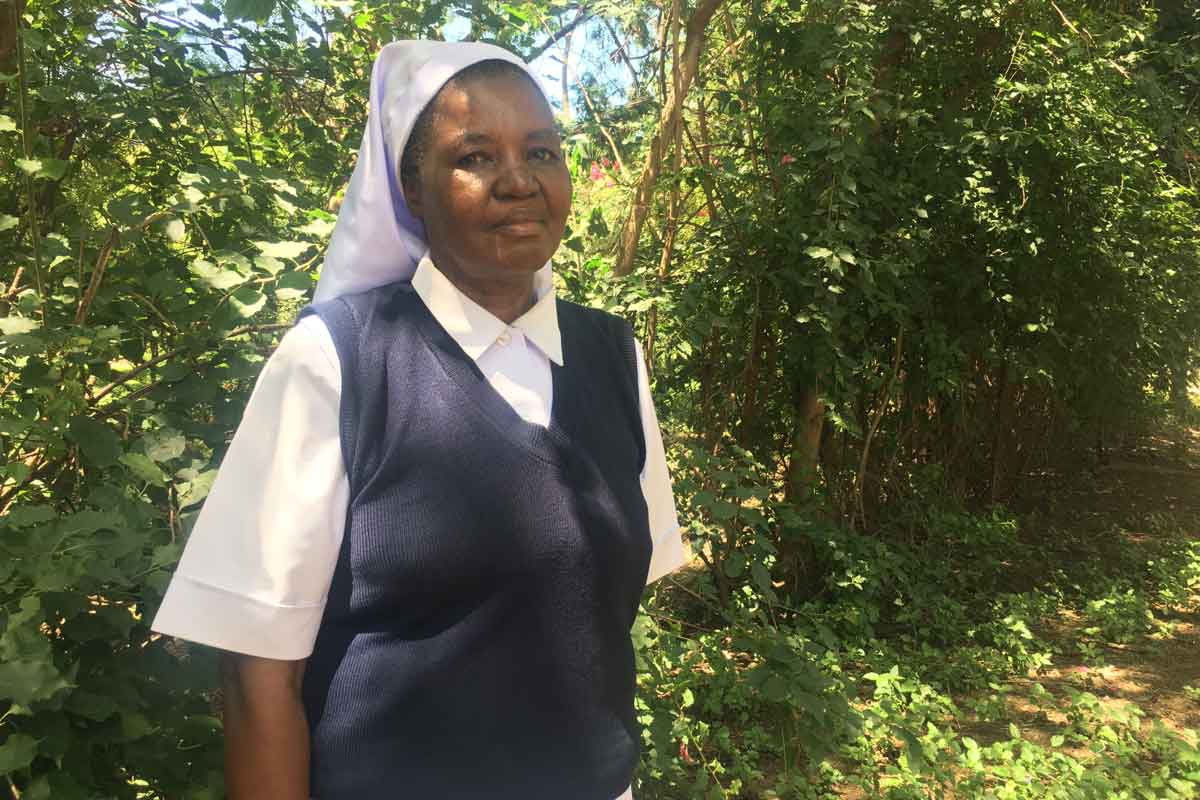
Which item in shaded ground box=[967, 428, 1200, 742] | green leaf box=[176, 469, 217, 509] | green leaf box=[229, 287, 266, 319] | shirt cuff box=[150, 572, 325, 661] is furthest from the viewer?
shaded ground box=[967, 428, 1200, 742]

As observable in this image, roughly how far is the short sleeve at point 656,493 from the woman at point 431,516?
0.46 ft

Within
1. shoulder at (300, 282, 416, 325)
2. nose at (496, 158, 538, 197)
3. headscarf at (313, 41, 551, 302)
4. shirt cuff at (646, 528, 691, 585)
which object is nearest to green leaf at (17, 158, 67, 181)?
headscarf at (313, 41, 551, 302)

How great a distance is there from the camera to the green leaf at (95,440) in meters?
1.66

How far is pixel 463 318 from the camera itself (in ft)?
3.85

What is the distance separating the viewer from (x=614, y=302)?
11.1 ft

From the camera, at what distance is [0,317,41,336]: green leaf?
1617mm

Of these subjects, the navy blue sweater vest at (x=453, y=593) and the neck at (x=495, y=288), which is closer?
the navy blue sweater vest at (x=453, y=593)

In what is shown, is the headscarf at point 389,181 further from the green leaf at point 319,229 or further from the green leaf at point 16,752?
the green leaf at point 319,229

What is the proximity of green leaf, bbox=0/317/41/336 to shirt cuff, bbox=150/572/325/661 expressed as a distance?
2.97ft

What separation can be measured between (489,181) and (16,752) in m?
0.98

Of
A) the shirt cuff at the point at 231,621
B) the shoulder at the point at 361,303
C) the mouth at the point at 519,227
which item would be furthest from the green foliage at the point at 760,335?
the mouth at the point at 519,227

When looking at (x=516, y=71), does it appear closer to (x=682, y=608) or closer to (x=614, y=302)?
(x=614, y=302)

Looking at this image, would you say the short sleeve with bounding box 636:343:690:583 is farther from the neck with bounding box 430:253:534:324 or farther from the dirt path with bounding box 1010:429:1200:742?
the dirt path with bounding box 1010:429:1200:742

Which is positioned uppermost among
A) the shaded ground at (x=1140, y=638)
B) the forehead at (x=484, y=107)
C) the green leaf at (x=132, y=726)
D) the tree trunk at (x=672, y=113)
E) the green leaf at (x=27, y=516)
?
the tree trunk at (x=672, y=113)
